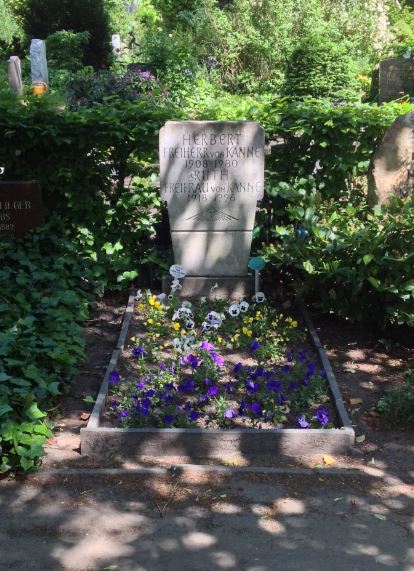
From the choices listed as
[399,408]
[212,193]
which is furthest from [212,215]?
[399,408]

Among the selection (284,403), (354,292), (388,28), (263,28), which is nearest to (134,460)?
(284,403)

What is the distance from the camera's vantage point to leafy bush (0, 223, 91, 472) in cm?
378

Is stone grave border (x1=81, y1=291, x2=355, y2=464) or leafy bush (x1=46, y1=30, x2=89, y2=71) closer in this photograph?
stone grave border (x1=81, y1=291, x2=355, y2=464)

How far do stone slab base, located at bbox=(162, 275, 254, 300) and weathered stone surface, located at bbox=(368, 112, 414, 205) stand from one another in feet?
4.63

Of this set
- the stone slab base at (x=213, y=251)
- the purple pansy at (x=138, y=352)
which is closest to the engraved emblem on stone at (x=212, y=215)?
the stone slab base at (x=213, y=251)

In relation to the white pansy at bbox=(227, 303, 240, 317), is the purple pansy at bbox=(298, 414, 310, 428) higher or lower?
lower

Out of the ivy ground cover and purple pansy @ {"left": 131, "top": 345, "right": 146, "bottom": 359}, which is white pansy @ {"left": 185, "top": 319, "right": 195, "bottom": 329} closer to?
the ivy ground cover

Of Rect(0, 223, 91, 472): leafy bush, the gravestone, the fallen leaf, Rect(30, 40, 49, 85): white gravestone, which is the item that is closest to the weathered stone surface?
Rect(0, 223, 91, 472): leafy bush

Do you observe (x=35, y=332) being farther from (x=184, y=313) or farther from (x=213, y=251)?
(x=213, y=251)

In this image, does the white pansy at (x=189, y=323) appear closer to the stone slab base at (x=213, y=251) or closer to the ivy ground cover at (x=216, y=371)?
the ivy ground cover at (x=216, y=371)

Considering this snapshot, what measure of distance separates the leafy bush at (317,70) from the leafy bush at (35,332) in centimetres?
1201

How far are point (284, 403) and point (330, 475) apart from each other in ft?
2.46

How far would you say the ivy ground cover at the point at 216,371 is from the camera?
14.2ft

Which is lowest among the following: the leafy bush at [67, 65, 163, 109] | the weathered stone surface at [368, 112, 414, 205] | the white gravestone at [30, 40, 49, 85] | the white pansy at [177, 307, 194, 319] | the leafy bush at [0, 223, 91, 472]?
the white pansy at [177, 307, 194, 319]
